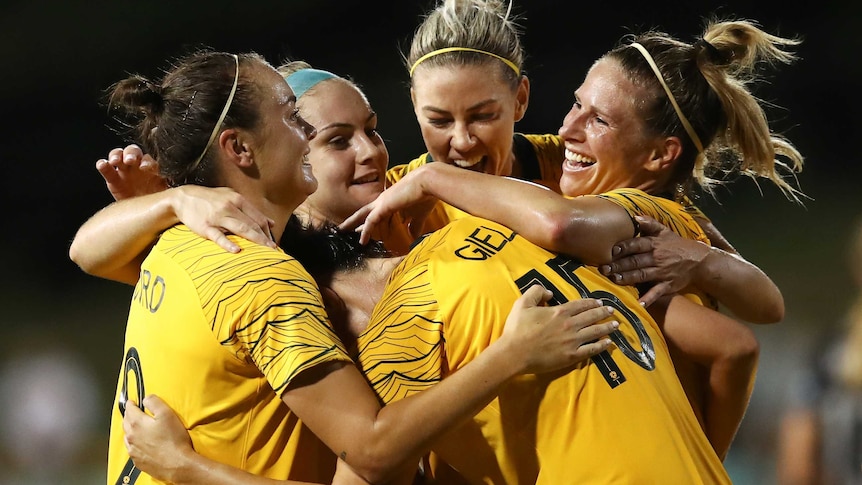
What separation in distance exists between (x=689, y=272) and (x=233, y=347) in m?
1.19

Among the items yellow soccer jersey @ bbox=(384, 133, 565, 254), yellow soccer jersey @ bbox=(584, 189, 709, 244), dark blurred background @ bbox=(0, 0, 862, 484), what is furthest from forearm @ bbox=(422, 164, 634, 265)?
dark blurred background @ bbox=(0, 0, 862, 484)

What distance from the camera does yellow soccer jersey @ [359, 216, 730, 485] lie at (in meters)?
1.85

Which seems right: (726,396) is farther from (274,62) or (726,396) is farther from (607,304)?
(274,62)

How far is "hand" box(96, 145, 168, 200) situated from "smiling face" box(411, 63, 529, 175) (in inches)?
36.4

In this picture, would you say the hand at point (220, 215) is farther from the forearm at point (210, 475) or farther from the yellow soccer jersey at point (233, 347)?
the forearm at point (210, 475)

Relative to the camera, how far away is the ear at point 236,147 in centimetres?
234

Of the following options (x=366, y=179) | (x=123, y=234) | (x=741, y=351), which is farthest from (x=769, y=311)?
(x=123, y=234)

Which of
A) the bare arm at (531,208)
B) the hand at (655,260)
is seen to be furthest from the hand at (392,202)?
the hand at (655,260)

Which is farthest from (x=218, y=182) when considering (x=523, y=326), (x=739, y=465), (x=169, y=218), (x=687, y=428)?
(x=739, y=465)

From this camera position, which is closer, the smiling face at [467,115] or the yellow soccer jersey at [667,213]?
the yellow soccer jersey at [667,213]

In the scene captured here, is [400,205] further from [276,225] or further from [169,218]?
[169,218]

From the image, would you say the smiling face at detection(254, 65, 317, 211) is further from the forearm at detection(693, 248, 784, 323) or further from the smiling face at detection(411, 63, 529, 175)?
the forearm at detection(693, 248, 784, 323)

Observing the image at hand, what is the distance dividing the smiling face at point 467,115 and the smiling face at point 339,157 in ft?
0.81

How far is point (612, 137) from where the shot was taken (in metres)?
2.75
